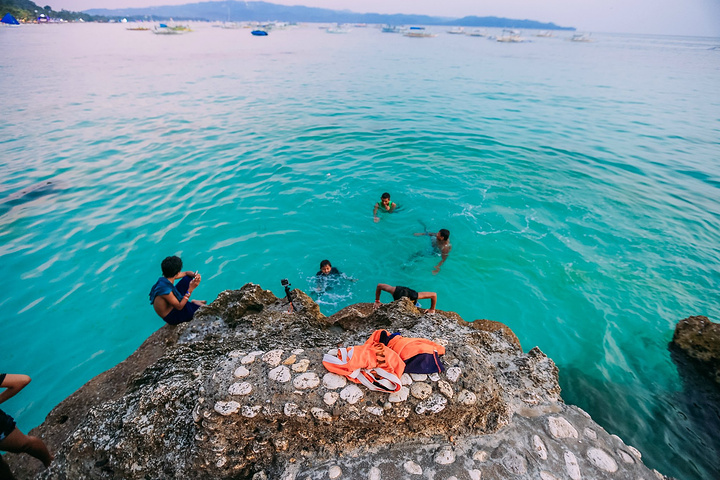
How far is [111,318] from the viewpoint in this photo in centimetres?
766

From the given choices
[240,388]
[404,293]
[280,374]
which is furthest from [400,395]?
[404,293]

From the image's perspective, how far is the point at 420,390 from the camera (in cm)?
359

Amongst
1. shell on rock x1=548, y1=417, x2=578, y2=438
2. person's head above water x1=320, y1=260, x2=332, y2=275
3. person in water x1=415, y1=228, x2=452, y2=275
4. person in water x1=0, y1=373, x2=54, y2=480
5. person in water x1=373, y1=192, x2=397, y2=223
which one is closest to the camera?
person in water x1=0, y1=373, x2=54, y2=480

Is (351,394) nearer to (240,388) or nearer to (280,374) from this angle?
(280,374)

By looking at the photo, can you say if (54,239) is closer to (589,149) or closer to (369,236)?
(369,236)

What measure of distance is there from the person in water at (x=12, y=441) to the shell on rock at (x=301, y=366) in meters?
3.17

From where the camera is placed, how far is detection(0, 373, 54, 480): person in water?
368 centimetres

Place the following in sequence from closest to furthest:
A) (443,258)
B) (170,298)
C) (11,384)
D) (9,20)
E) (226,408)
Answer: (226,408) < (11,384) < (170,298) < (443,258) < (9,20)

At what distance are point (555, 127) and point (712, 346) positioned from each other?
18.3 m

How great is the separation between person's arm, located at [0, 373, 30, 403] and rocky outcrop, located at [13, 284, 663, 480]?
653 mm

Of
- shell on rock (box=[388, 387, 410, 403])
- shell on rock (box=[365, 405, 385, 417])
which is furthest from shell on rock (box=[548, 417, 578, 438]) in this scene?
shell on rock (box=[365, 405, 385, 417])

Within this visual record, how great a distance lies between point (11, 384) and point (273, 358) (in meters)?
3.36

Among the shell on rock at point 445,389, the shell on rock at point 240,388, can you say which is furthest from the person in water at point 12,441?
the shell on rock at point 445,389

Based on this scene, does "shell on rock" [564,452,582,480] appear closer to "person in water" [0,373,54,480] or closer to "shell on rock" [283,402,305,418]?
"shell on rock" [283,402,305,418]
